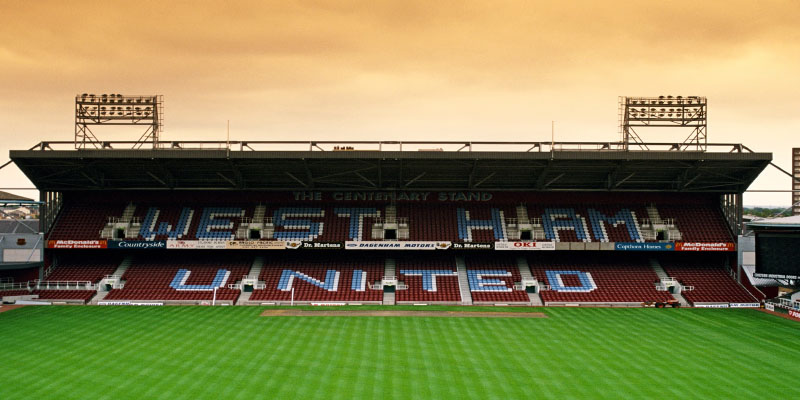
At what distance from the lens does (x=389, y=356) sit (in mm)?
27891

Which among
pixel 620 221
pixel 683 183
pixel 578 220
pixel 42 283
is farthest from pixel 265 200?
pixel 683 183

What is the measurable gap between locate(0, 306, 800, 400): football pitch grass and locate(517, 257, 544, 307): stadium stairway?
4.49m

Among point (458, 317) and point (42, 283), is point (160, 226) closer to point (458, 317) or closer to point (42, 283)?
point (42, 283)

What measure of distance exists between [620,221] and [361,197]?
26.5 metres

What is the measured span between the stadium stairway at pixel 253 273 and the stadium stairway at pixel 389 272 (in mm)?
11456

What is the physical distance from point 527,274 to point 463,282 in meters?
6.30

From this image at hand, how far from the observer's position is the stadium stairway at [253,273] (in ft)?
143

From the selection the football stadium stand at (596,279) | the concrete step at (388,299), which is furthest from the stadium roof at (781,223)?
the concrete step at (388,299)

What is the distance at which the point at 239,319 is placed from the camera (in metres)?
37.2

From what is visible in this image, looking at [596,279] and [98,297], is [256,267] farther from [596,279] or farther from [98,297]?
[596,279]

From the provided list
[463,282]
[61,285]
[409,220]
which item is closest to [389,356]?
[463,282]

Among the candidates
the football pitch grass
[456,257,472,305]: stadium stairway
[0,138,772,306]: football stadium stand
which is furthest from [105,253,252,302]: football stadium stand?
[456,257,472,305]: stadium stairway

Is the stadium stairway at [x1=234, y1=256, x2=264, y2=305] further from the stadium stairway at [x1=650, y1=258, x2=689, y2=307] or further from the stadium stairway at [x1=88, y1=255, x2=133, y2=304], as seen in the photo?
the stadium stairway at [x1=650, y1=258, x2=689, y2=307]

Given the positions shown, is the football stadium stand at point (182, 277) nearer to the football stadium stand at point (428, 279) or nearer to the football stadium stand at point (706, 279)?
the football stadium stand at point (428, 279)
